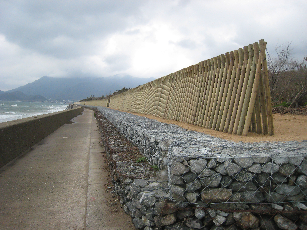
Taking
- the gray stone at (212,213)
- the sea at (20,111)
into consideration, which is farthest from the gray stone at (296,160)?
the sea at (20,111)

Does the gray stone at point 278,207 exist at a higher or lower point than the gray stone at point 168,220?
higher

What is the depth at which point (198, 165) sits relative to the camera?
2.50 m

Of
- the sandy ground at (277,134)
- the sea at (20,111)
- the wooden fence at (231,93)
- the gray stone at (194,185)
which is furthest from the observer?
the sea at (20,111)

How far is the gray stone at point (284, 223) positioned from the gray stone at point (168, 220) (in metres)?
1.06

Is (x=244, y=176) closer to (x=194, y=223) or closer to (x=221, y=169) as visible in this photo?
(x=221, y=169)

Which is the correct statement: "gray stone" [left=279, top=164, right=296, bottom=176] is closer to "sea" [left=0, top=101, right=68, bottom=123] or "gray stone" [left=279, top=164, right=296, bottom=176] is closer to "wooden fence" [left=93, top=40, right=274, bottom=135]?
"wooden fence" [left=93, top=40, right=274, bottom=135]

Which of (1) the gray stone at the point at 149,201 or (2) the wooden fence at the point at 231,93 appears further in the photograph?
(2) the wooden fence at the point at 231,93

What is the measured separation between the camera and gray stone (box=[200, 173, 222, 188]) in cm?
247

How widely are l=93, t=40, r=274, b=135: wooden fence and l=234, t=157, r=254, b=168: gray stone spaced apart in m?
2.54

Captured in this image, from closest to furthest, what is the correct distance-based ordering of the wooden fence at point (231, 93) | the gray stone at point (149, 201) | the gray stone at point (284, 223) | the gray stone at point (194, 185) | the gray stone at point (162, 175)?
1. the gray stone at point (284, 223)
2. the gray stone at point (194, 185)
3. the gray stone at point (149, 201)
4. the gray stone at point (162, 175)
5. the wooden fence at point (231, 93)

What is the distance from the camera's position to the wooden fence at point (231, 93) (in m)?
4.78

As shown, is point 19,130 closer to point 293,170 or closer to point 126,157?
point 126,157

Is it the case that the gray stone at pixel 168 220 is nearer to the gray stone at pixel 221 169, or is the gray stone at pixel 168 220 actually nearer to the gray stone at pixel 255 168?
the gray stone at pixel 221 169

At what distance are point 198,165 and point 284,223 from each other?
104 centimetres
